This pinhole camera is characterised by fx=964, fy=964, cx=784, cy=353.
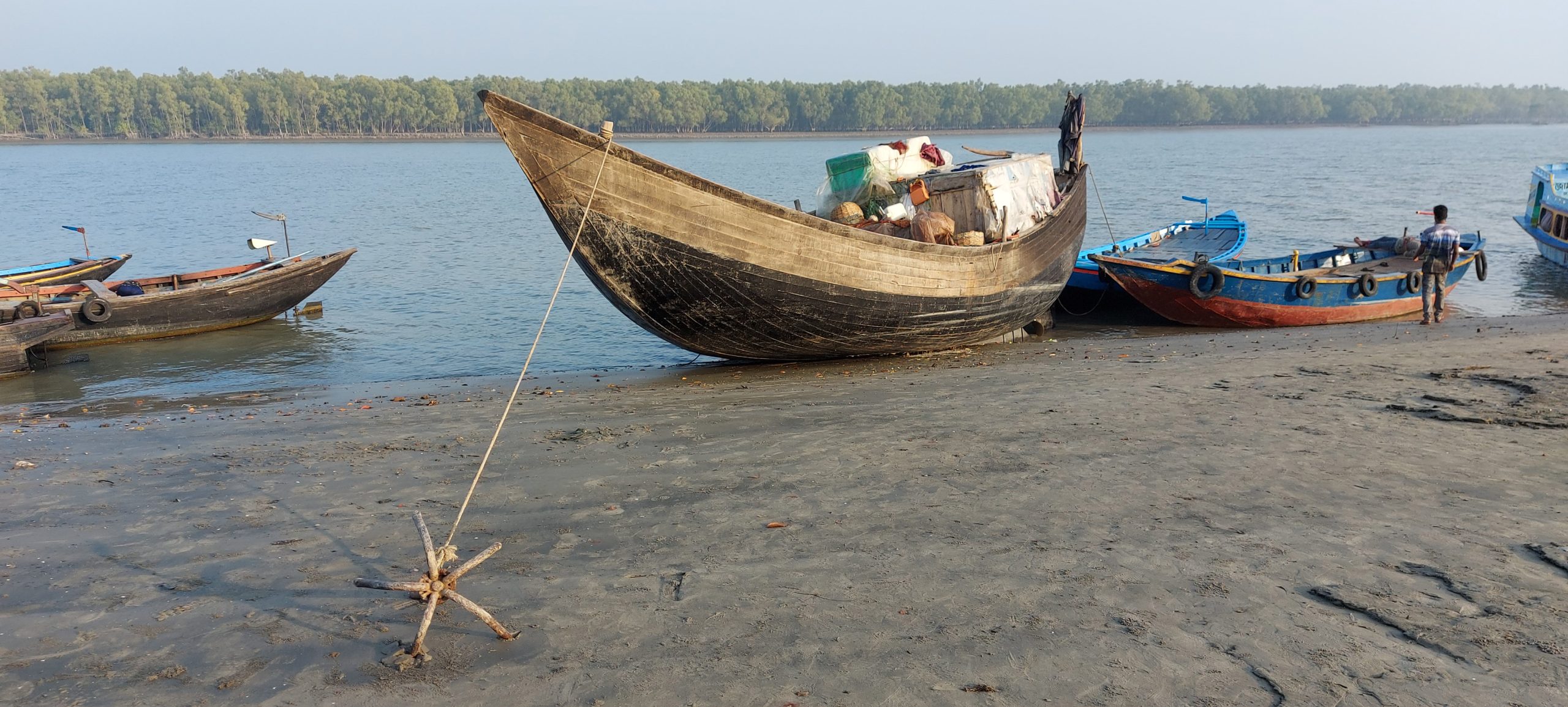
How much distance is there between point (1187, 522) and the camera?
5332 millimetres

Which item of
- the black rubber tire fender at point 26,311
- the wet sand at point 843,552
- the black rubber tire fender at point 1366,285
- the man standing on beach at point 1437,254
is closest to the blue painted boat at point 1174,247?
the black rubber tire fender at point 1366,285

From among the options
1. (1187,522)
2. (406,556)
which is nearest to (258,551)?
(406,556)

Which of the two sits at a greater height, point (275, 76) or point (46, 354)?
point (275, 76)

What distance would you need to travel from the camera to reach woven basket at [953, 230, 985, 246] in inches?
454

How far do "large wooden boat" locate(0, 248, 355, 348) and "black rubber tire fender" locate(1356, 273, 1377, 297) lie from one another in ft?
59.5

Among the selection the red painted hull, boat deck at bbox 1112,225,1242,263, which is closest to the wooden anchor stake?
the red painted hull

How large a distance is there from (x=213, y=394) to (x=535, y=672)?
10491 mm

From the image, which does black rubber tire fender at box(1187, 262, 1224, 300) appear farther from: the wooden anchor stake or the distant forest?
the distant forest

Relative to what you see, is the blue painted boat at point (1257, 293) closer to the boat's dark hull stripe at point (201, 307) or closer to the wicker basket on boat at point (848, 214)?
the wicker basket on boat at point (848, 214)

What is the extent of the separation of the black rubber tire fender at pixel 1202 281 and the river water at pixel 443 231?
144 centimetres

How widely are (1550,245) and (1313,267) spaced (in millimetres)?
9350

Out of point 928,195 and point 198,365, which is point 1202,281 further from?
point 198,365

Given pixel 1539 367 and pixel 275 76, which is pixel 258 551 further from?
pixel 275 76

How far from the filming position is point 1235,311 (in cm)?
1547
